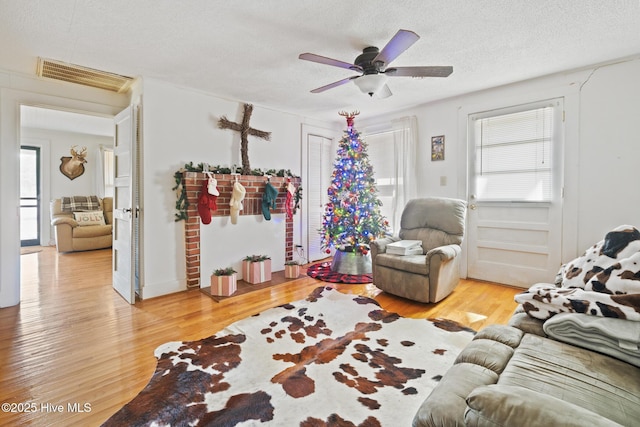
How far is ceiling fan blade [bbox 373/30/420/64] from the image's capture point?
1797mm

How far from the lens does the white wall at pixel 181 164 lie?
10.5ft

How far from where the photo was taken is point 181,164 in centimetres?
343

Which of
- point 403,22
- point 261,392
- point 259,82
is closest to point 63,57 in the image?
point 259,82

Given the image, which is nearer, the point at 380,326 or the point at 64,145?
the point at 380,326

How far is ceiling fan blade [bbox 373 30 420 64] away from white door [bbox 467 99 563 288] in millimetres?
2211

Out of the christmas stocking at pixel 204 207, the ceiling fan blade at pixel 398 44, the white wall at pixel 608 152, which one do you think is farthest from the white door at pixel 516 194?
the christmas stocking at pixel 204 207

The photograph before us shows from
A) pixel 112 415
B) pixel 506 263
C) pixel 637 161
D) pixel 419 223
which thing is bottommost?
pixel 112 415

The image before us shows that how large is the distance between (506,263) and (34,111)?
289 inches

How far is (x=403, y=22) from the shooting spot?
2143 millimetres

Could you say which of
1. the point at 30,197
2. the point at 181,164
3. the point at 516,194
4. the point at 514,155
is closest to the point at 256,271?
the point at 181,164

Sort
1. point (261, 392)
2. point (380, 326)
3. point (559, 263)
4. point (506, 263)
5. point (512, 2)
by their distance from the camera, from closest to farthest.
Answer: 1. point (261, 392)
2. point (512, 2)
3. point (380, 326)
4. point (559, 263)
5. point (506, 263)

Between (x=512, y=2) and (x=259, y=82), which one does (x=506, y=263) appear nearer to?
(x=512, y=2)

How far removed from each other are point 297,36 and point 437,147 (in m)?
2.58

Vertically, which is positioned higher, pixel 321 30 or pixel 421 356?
pixel 321 30
